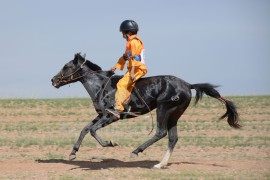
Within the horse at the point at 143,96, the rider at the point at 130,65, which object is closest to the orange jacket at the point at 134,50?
the rider at the point at 130,65

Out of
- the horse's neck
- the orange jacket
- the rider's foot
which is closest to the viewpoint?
the orange jacket

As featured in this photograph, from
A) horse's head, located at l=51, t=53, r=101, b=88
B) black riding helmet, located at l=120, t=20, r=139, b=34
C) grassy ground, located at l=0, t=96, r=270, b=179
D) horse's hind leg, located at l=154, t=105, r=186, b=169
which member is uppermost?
black riding helmet, located at l=120, t=20, r=139, b=34

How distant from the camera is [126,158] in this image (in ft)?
46.2

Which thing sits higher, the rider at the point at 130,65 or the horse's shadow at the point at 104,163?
the rider at the point at 130,65

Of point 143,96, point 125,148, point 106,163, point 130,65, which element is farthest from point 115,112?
point 125,148

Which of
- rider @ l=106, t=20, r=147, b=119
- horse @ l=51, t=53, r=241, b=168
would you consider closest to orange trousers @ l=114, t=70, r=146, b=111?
rider @ l=106, t=20, r=147, b=119

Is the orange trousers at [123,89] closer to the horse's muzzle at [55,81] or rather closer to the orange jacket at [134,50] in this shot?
the orange jacket at [134,50]

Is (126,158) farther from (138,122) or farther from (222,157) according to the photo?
(138,122)

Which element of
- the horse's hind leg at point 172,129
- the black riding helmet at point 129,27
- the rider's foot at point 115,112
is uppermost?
the black riding helmet at point 129,27

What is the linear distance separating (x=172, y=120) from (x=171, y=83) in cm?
92

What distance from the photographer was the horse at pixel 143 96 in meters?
12.1

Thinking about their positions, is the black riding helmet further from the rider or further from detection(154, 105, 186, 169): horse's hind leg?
detection(154, 105, 186, 169): horse's hind leg

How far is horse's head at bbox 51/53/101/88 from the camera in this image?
13.0 metres

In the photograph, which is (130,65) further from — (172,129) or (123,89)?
(172,129)
